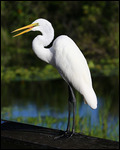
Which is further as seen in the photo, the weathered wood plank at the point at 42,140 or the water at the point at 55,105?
the water at the point at 55,105

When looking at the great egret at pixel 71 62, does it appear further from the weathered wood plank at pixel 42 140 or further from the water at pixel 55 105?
the water at pixel 55 105

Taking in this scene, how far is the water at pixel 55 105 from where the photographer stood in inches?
122

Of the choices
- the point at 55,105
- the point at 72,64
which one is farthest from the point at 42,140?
the point at 55,105

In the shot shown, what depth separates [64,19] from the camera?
8.25 metres

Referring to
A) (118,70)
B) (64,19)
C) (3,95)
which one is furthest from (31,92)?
(64,19)

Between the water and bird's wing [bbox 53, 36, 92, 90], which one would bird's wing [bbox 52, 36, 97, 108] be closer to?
bird's wing [bbox 53, 36, 92, 90]

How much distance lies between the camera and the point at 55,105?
14.4ft

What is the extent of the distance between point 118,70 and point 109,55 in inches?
34.5

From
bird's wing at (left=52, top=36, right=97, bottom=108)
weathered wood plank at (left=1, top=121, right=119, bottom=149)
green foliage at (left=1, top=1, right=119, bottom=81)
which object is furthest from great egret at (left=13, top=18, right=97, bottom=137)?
green foliage at (left=1, top=1, right=119, bottom=81)

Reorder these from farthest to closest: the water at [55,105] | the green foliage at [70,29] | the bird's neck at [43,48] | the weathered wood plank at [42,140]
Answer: the green foliage at [70,29] → the water at [55,105] → the bird's neck at [43,48] → the weathered wood plank at [42,140]

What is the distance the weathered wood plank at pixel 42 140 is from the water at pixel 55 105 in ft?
3.53

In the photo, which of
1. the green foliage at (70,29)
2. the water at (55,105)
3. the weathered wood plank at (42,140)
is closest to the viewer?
the weathered wood plank at (42,140)

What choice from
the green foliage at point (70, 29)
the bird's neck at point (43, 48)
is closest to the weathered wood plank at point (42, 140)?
the bird's neck at point (43, 48)

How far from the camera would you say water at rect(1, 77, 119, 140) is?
309 cm
